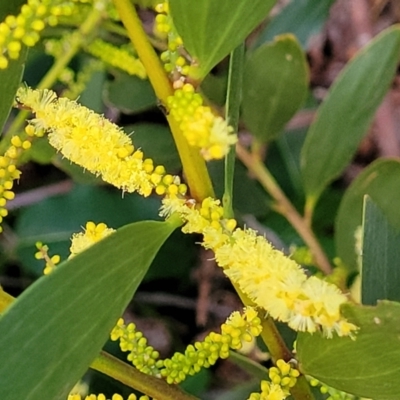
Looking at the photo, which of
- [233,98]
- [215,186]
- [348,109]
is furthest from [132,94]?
[233,98]

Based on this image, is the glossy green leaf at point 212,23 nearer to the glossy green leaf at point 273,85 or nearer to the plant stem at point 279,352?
the plant stem at point 279,352

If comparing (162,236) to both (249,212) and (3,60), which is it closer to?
(3,60)

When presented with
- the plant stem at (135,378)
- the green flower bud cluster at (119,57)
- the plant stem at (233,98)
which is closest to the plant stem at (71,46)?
the green flower bud cluster at (119,57)

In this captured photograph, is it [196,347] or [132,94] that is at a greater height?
[132,94]

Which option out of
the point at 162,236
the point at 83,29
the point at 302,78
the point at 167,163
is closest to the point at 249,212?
the point at 167,163

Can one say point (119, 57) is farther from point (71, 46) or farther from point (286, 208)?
point (286, 208)

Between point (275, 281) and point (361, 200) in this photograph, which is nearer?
point (275, 281)
